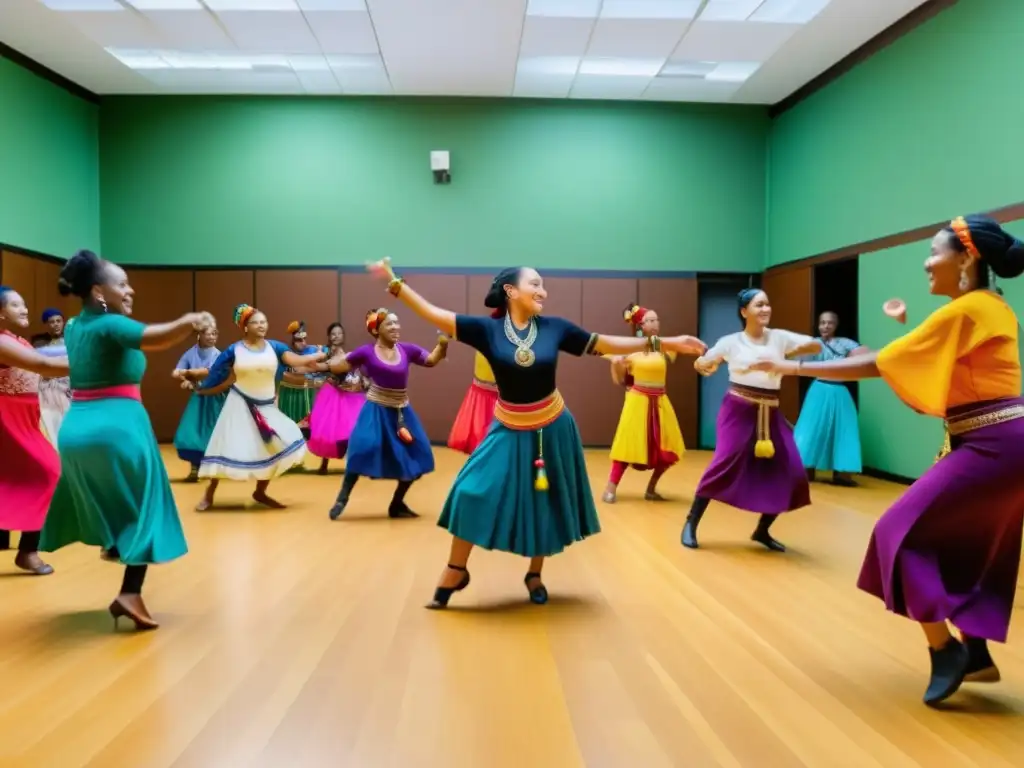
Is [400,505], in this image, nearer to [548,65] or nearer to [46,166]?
[548,65]

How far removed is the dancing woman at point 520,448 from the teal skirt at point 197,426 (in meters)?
4.01

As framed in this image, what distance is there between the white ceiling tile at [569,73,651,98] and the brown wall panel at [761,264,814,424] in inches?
105

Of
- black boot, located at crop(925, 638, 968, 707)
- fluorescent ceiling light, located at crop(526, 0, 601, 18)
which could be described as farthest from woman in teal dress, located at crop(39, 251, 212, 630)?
fluorescent ceiling light, located at crop(526, 0, 601, 18)

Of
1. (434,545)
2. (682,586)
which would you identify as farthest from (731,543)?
(434,545)

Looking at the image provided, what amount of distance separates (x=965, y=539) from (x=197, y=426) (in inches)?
229

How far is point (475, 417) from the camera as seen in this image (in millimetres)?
6551

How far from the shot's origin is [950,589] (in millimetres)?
2395

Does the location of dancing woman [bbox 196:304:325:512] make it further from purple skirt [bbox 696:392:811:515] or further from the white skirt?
purple skirt [bbox 696:392:811:515]

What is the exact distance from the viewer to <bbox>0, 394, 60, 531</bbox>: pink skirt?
3947 millimetres

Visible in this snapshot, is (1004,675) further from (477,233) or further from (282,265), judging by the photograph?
(282,265)

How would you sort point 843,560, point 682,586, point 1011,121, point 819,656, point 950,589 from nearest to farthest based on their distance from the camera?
point 950,589 → point 819,656 → point 682,586 → point 843,560 → point 1011,121

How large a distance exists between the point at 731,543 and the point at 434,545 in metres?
1.61

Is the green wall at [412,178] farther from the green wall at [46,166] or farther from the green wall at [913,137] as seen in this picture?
the green wall at [913,137]

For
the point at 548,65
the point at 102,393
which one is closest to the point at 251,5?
the point at 548,65
